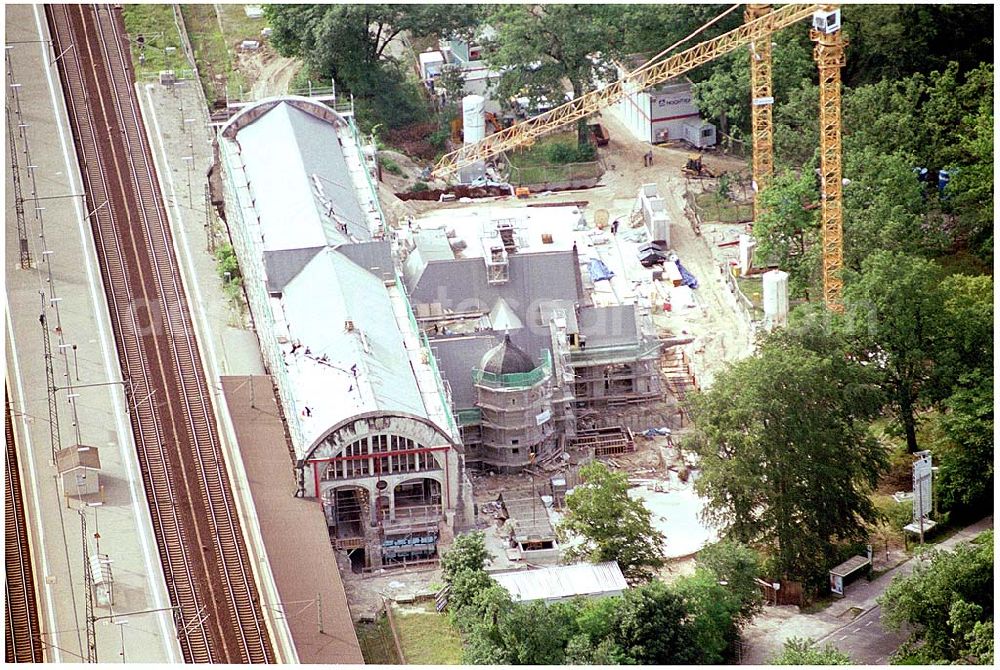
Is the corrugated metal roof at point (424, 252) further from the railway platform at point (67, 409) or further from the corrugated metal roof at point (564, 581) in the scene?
the corrugated metal roof at point (564, 581)

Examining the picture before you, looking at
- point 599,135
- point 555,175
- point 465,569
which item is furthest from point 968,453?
point 599,135

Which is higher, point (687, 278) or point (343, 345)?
point (343, 345)

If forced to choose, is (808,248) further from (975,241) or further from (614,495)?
(614,495)

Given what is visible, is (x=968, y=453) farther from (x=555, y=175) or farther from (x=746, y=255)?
(x=555, y=175)

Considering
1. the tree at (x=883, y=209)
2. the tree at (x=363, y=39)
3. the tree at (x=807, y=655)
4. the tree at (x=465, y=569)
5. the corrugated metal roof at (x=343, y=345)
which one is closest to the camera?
the tree at (x=807, y=655)

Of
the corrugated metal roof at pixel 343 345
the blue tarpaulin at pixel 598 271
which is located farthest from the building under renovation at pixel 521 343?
the corrugated metal roof at pixel 343 345

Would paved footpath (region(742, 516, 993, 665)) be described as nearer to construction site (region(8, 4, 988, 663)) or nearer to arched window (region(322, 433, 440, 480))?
construction site (region(8, 4, 988, 663))
